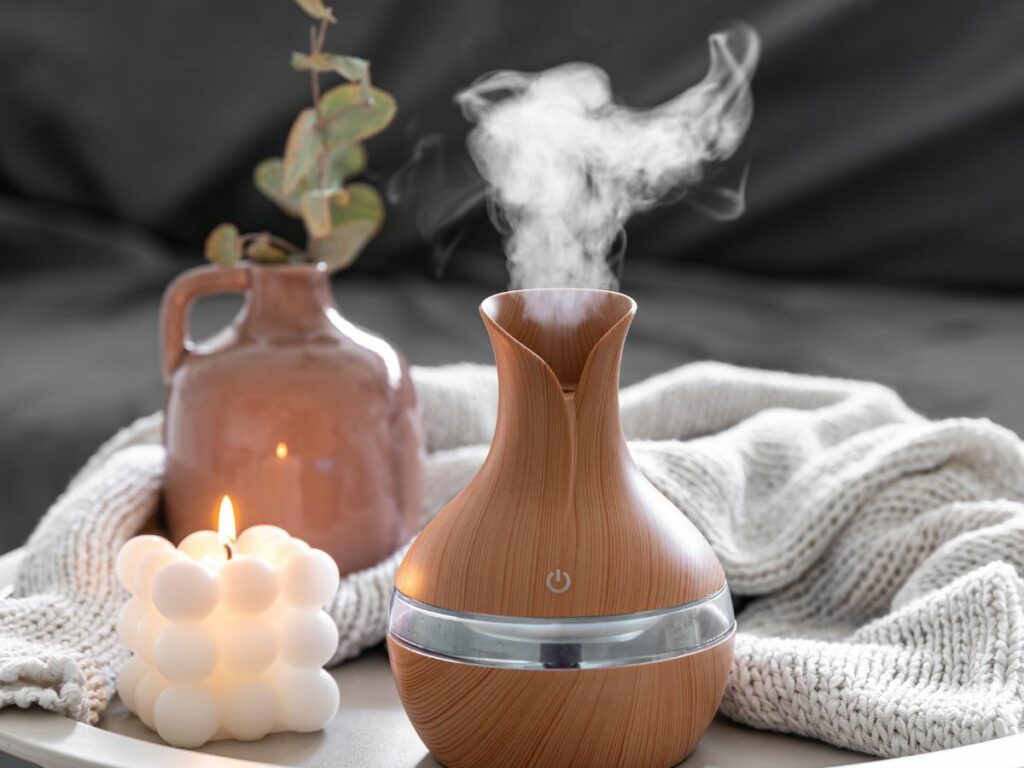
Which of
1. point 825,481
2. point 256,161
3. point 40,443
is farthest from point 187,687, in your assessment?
point 256,161

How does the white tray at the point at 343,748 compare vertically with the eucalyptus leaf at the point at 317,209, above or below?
below

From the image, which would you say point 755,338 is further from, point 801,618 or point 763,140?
point 801,618

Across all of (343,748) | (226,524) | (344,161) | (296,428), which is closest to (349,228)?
(344,161)

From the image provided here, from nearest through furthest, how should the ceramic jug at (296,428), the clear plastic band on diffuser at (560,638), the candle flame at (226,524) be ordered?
the clear plastic band on diffuser at (560,638) < the candle flame at (226,524) < the ceramic jug at (296,428)

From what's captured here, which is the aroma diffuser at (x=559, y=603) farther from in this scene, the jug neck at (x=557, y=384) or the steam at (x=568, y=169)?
the steam at (x=568, y=169)

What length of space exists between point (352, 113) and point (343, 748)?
386mm

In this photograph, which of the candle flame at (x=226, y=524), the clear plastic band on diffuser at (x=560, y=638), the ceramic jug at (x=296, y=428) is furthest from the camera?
the ceramic jug at (x=296, y=428)

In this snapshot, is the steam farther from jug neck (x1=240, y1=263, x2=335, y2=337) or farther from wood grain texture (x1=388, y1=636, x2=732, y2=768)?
wood grain texture (x1=388, y1=636, x2=732, y2=768)

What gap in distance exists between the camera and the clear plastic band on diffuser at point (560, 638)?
515 mm

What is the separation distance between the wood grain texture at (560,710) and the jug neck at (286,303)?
0.29 meters

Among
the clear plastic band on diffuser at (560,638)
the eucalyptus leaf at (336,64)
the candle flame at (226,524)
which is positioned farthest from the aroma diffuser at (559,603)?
the eucalyptus leaf at (336,64)

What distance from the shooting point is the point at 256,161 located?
5.11 feet

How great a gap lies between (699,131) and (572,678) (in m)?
0.39

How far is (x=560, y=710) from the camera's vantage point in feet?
1.69
